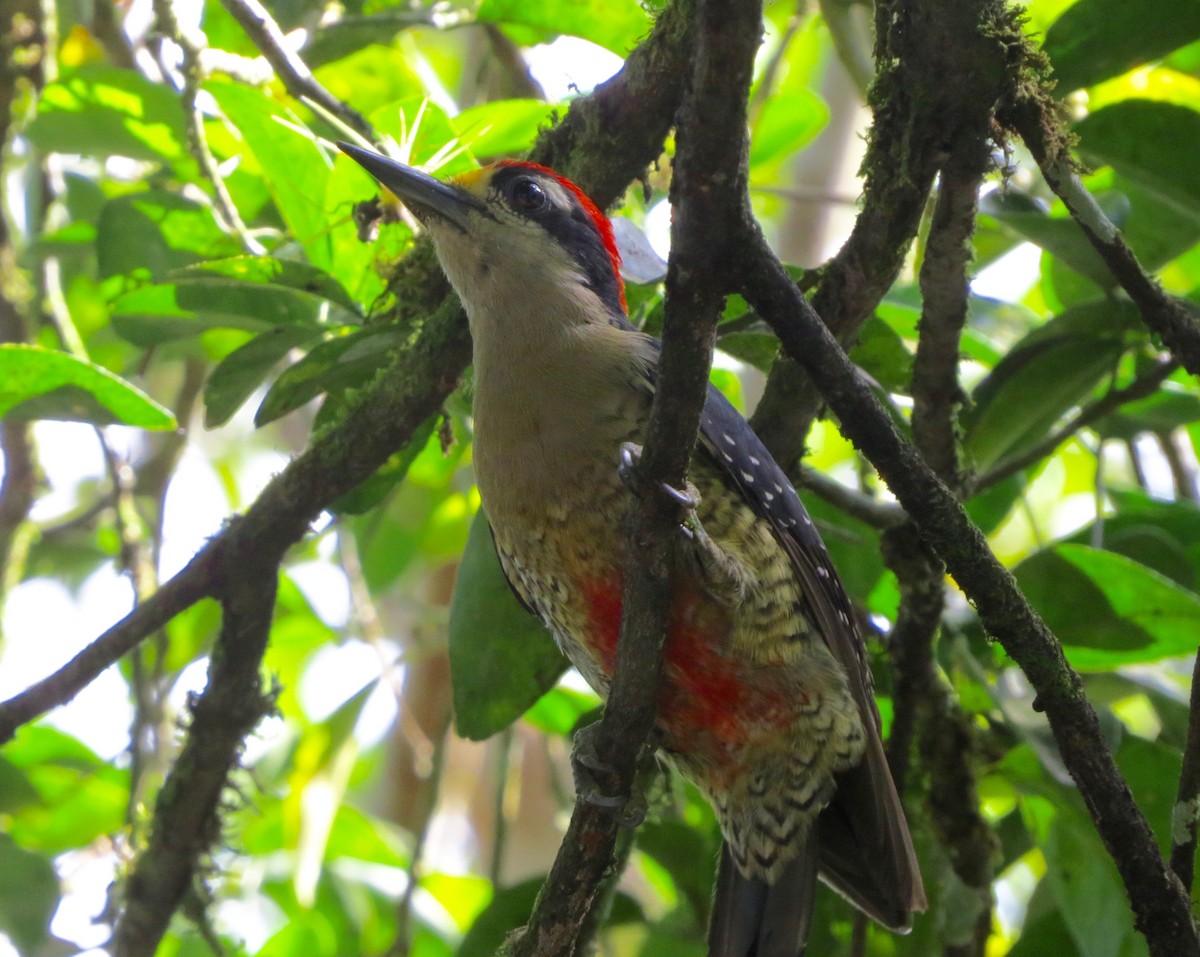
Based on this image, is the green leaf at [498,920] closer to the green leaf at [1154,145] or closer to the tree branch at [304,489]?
the tree branch at [304,489]

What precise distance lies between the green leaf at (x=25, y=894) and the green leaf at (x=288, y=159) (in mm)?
1804

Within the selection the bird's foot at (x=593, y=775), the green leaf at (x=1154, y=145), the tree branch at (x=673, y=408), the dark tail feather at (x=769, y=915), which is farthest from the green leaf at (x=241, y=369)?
the green leaf at (x=1154, y=145)

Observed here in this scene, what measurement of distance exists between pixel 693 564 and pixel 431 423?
78 centimetres

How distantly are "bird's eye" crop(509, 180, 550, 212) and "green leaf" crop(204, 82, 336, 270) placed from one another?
422mm

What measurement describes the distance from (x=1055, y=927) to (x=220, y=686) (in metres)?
2.02

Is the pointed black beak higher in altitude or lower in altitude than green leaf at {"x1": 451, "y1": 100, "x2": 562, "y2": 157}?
lower

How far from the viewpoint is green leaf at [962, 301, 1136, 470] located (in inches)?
119

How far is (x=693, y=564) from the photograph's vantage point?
2449 mm

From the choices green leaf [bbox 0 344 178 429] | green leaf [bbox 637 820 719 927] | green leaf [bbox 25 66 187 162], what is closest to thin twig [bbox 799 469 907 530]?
green leaf [bbox 637 820 719 927]

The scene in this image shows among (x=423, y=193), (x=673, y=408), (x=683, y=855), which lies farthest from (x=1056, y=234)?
(x=683, y=855)

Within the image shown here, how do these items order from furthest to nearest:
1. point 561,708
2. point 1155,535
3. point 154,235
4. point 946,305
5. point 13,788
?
point 561,708
point 13,788
point 154,235
point 1155,535
point 946,305

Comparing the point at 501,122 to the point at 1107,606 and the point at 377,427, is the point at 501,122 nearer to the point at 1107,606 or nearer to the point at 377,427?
the point at 377,427

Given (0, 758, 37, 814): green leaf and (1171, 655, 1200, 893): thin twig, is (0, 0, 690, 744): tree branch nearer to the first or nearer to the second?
(0, 758, 37, 814): green leaf

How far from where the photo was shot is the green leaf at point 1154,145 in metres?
2.91
